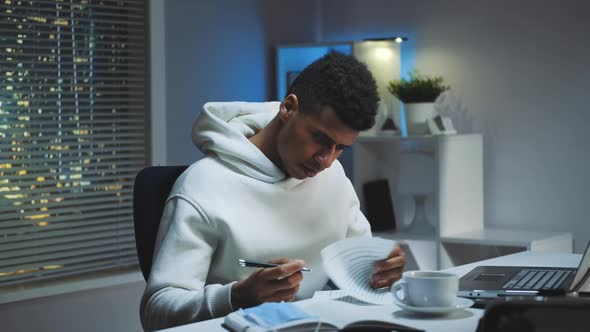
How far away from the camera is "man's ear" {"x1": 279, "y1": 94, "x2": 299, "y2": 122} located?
187cm

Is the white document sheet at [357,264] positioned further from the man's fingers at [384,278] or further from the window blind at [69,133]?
the window blind at [69,133]

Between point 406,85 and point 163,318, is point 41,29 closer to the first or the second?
point 406,85

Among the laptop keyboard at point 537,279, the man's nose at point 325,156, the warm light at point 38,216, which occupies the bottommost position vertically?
the warm light at point 38,216

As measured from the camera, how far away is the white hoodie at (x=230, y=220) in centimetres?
168

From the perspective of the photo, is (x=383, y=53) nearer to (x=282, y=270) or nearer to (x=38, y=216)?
(x=38, y=216)

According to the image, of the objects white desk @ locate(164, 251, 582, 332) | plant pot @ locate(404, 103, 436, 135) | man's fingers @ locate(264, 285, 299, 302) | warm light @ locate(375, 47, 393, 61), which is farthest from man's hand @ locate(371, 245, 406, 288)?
warm light @ locate(375, 47, 393, 61)

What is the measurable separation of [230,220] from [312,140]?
0.26m

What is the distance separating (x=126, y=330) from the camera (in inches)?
148

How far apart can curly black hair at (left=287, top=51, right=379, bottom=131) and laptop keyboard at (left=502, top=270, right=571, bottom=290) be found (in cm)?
48

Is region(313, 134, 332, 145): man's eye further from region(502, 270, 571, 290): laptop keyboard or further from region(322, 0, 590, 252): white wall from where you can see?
region(322, 0, 590, 252): white wall

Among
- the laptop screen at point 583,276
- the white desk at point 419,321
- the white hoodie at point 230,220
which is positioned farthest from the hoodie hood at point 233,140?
the laptop screen at point 583,276

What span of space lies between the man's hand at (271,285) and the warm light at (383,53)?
2.60 meters

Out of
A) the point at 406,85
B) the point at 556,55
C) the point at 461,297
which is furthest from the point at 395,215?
the point at 461,297

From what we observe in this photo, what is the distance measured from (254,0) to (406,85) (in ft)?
3.38
